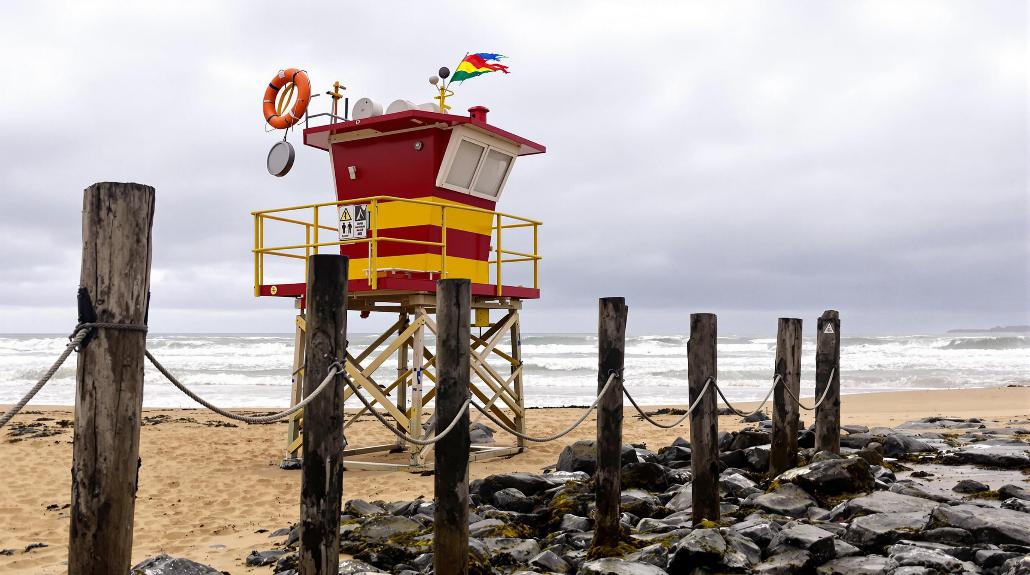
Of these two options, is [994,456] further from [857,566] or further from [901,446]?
[857,566]

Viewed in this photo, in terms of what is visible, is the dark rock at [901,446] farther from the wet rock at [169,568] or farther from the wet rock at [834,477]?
the wet rock at [169,568]

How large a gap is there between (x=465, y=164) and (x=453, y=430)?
6383mm

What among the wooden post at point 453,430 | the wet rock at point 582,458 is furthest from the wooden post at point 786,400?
the wooden post at point 453,430

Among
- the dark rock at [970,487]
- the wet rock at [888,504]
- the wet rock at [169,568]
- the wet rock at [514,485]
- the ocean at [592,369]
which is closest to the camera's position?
the wet rock at [169,568]

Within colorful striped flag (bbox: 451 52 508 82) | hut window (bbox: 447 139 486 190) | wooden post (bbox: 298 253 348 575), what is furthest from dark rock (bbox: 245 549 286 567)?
colorful striped flag (bbox: 451 52 508 82)

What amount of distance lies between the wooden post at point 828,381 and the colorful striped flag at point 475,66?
18.6 ft

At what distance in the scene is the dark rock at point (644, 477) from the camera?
8.27 metres

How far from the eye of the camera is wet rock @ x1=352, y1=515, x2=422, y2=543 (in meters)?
6.55

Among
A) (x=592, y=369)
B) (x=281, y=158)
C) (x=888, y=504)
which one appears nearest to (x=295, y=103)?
(x=281, y=158)

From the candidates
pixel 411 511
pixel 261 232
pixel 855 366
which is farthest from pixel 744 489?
pixel 855 366

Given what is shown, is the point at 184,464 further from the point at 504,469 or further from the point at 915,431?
the point at 915,431

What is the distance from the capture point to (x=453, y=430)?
5.38 metres

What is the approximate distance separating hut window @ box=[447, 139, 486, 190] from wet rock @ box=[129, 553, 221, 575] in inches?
250

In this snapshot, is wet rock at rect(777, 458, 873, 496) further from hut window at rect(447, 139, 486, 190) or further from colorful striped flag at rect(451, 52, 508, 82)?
colorful striped flag at rect(451, 52, 508, 82)
